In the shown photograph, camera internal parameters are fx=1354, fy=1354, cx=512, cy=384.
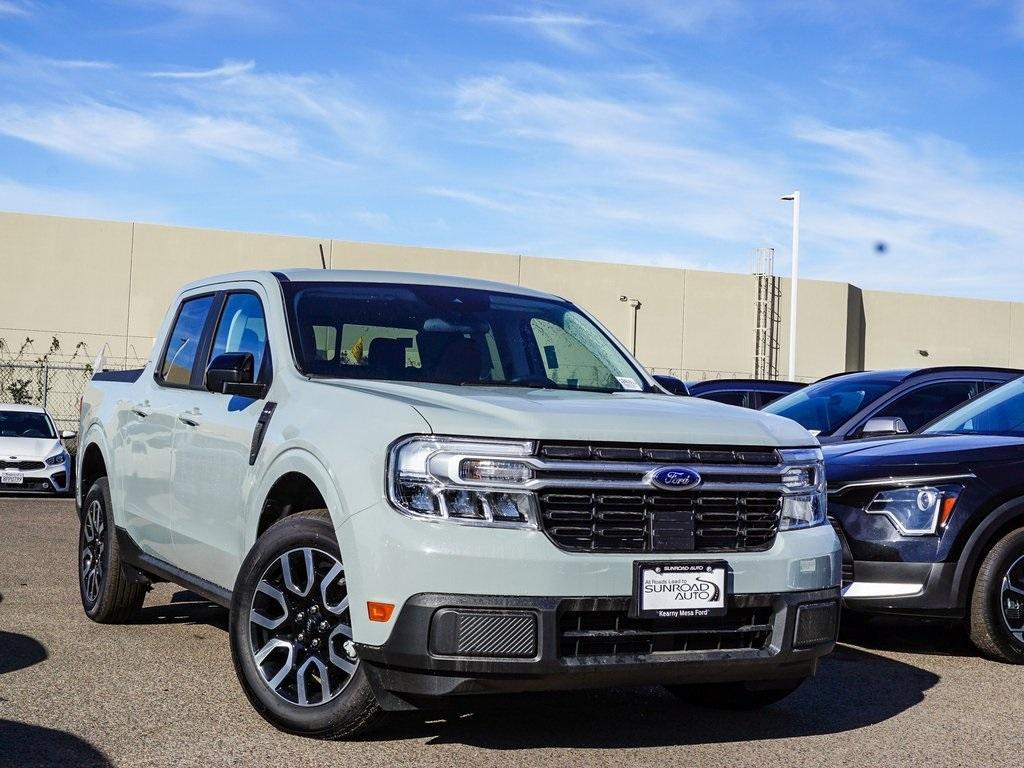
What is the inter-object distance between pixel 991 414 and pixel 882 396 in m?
1.88

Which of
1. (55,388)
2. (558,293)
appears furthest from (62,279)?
(558,293)

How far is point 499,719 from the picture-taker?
18.0 ft

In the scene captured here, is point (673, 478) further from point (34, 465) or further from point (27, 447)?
point (27, 447)

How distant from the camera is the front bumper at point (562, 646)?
4.45 meters

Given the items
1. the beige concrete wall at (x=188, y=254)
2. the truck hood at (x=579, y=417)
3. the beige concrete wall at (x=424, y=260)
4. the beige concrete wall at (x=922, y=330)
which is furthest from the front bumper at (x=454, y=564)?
the beige concrete wall at (x=922, y=330)

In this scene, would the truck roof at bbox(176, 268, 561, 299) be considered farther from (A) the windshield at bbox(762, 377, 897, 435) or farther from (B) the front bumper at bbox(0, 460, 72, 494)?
(B) the front bumper at bbox(0, 460, 72, 494)

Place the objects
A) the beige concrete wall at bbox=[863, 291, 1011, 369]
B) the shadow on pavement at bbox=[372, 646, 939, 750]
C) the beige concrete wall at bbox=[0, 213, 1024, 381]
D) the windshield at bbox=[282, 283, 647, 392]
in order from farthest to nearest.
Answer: the beige concrete wall at bbox=[863, 291, 1011, 369], the beige concrete wall at bbox=[0, 213, 1024, 381], the windshield at bbox=[282, 283, 647, 392], the shadow on pavement at bbox=[372, 646, 939, 750]

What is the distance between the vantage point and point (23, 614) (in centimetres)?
774

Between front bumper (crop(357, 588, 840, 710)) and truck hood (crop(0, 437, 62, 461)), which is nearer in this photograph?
front bumper (crop(357, 588, 840, 710))

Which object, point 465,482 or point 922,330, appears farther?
point 922,330

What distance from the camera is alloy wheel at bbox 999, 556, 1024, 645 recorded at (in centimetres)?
711

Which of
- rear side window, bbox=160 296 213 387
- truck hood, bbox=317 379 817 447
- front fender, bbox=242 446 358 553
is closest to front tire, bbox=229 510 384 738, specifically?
front fender, bbox=242 446 358 553

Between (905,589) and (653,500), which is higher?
(653,500)

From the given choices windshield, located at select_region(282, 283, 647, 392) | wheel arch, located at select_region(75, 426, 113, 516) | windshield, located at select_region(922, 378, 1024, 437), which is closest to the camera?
Result: windshield, located at select_region(282, 283, 647, 392)
